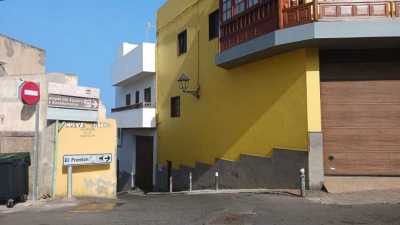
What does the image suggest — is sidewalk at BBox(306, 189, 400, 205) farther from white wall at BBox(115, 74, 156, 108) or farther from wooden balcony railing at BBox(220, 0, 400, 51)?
white wall at BBox(115, 74, 156, 108)

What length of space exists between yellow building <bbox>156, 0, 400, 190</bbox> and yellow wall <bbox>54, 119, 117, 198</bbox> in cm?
456

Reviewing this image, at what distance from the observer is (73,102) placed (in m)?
15.8

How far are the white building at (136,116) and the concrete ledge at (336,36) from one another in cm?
1374

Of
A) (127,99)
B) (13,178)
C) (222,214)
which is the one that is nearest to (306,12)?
(222,214)

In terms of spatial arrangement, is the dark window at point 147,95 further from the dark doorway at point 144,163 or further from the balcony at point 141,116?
the dark doorway at point 144,163

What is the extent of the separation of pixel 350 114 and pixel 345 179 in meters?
1.91

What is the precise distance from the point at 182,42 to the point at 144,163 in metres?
8.74

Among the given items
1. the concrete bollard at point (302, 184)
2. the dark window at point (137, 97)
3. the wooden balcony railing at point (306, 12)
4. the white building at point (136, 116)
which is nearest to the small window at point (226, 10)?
the wooden balcony railing at point (306, 12)

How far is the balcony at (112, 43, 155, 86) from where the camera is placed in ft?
89.2

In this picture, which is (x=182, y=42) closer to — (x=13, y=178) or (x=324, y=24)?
(x=324, y=24)

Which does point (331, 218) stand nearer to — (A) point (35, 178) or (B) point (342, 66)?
(B) point (342, 66)

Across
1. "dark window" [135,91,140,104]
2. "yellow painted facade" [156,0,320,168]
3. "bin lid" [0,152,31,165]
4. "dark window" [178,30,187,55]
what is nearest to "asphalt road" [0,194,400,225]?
"bin lid" [0,152,31,165]

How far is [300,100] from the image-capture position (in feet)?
45.6

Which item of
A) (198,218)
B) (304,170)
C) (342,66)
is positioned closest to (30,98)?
(198,218)
